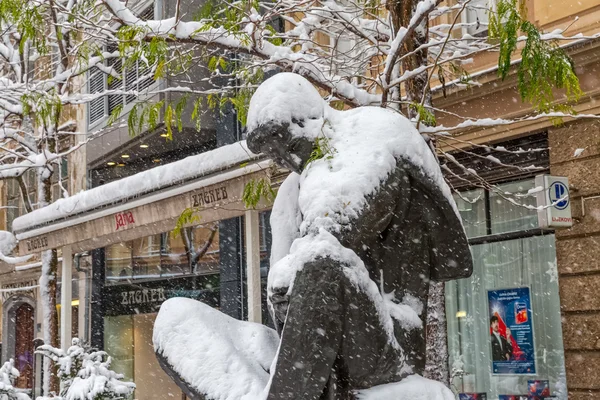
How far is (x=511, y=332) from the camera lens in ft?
35.0

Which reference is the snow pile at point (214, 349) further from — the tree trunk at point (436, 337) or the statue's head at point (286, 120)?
the tree trunk at point (436, 337)

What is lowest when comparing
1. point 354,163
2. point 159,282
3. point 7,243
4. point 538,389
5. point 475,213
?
point 538,389

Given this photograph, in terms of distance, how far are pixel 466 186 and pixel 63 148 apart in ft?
47.2

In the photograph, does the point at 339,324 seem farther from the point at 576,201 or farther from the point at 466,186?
the point at 466,186

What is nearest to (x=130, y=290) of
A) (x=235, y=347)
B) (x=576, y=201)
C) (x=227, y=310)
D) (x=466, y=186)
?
(x=227, y=310)

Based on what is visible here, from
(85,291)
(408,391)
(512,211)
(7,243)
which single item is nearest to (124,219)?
(512,211)

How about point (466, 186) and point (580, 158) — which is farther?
point (466, 186)

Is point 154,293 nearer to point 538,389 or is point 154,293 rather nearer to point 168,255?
point 168,255

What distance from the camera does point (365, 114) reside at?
11.2 feet

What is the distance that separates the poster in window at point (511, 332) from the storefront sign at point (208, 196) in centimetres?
355

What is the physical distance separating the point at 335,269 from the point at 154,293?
50.5 feet

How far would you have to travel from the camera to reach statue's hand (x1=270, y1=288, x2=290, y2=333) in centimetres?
301

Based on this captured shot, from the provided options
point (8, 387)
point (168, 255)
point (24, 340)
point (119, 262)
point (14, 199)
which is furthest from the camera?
point (14, 199)

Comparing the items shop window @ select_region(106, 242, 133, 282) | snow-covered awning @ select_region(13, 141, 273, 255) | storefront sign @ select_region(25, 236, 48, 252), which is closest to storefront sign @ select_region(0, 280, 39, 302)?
shop window @ select_region(106, 242, 133, 282)
